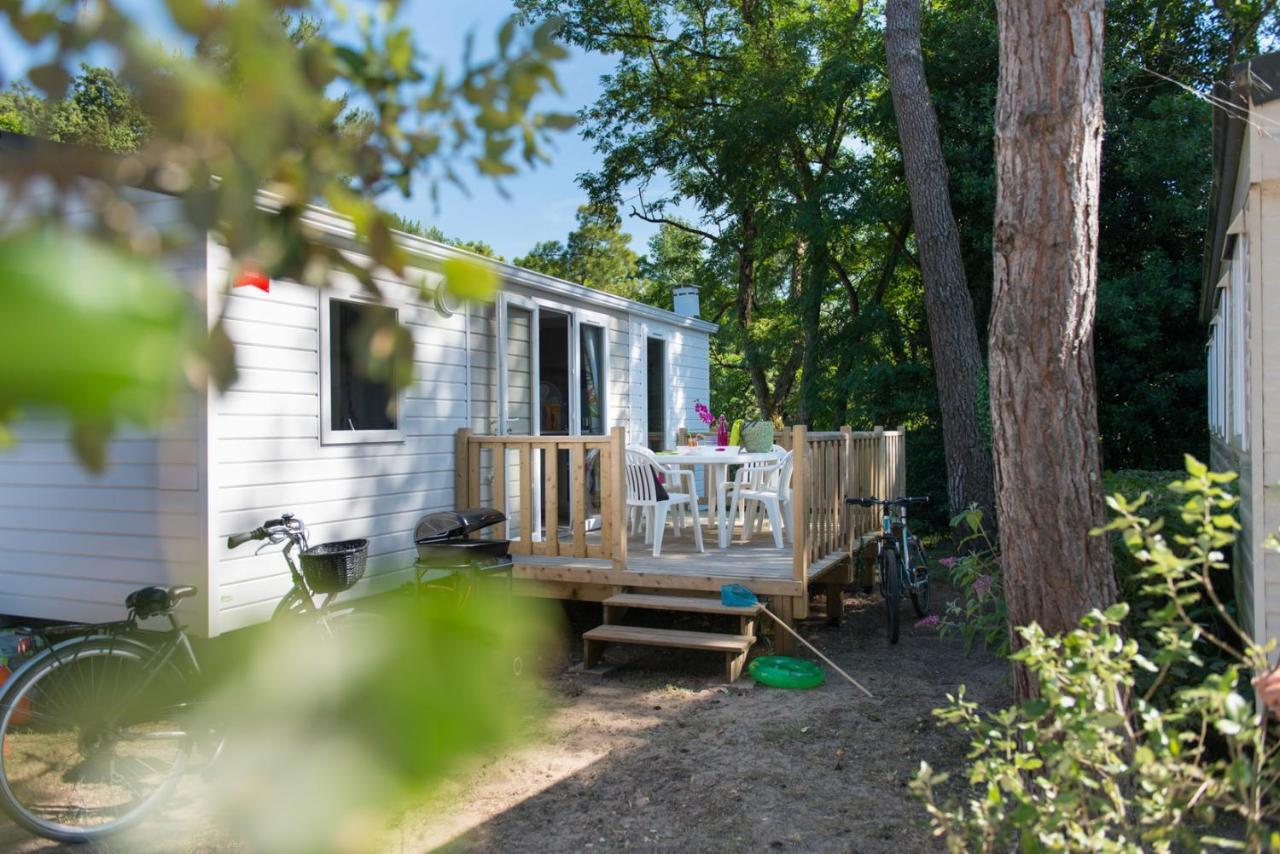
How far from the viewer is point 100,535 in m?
5.11

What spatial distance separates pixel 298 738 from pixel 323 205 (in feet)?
0.65

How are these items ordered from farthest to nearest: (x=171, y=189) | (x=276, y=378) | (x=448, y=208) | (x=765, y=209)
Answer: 1. (x=765, y=209)
2. (x=276, y=378)
3. (x=448, y=208)
4. (x=171, y=189)

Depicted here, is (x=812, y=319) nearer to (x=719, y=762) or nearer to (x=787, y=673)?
(x=787, y=673)

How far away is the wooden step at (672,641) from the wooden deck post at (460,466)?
5.17ft

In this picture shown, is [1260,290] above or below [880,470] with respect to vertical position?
above

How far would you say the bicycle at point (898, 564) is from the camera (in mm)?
6426

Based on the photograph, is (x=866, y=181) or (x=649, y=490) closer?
(x=649, y=490)

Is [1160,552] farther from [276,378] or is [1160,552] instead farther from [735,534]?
[735,534]

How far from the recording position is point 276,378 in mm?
5160

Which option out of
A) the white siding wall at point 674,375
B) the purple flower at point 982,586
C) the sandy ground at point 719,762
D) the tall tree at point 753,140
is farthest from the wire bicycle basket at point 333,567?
the tall tree at point 753,140

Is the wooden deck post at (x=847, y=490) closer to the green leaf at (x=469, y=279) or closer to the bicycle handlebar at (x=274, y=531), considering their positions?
the bicycle handlebar at (x=274, y=531)

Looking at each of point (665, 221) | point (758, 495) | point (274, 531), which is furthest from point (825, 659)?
point (665, 221)

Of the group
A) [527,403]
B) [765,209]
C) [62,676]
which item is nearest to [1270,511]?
[62,676]

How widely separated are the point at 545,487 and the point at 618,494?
83 cm
